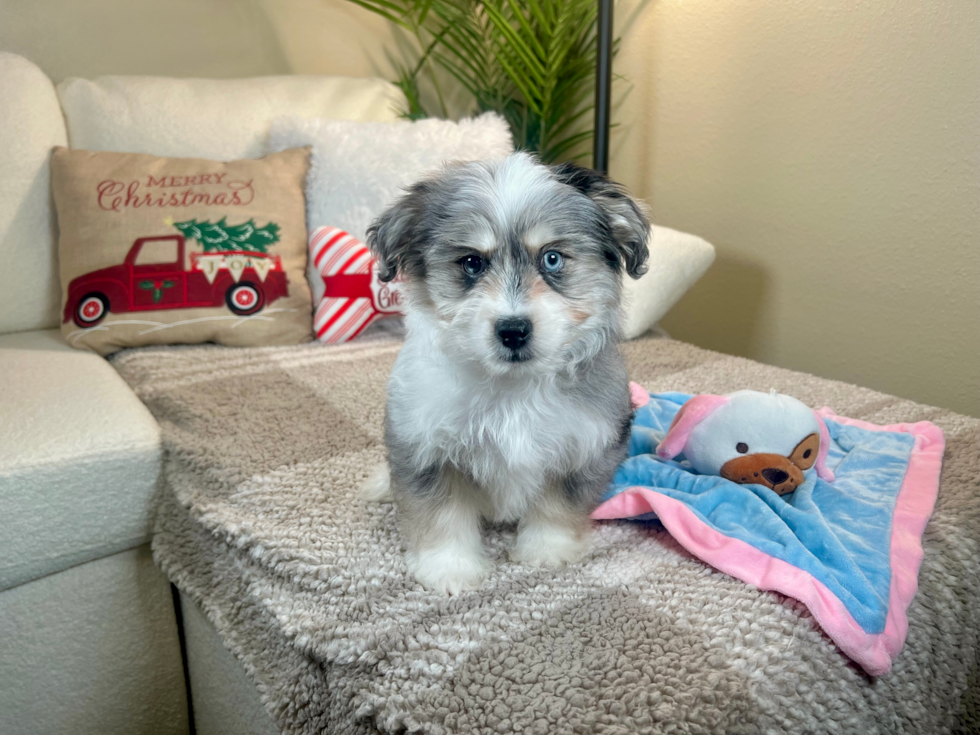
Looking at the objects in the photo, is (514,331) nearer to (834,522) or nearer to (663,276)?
(834,522)

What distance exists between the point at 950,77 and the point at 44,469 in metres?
2.26

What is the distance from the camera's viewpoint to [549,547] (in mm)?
1107

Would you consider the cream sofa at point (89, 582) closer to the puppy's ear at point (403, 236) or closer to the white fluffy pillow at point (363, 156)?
the puppy's ear at point (403, 236)

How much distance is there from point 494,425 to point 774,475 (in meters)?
0.50

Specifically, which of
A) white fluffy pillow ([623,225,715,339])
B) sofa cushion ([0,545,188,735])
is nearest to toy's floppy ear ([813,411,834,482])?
white fluffy pillow ([623,225,715,339])

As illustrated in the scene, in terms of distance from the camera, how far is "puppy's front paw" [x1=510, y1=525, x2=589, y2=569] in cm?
110

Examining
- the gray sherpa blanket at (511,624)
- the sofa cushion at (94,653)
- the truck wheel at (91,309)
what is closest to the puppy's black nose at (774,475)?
the gray sherpa blanket at (511,624)

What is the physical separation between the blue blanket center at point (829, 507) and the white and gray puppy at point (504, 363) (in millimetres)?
173

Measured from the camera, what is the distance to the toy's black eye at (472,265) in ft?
3.45

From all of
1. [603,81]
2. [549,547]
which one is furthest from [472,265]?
[603,81]


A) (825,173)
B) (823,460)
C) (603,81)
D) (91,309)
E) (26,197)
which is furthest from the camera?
(603,81)

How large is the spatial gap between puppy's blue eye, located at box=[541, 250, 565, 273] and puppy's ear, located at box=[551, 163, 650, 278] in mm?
101

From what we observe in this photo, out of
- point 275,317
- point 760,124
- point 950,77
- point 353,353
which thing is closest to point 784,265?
point 760,124

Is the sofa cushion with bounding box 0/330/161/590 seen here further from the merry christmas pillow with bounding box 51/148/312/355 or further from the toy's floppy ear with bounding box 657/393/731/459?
the toy's floppy ear with bounding box 657/393/731/459
